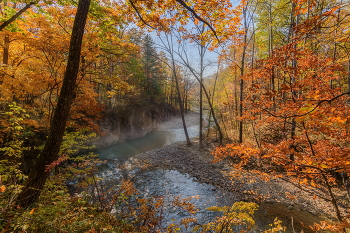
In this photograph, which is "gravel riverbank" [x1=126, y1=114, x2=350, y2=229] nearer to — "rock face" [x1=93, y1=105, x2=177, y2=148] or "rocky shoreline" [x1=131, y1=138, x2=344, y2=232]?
"rocky shoreline" [x1=131, y1=138, x2=344, y2=232]

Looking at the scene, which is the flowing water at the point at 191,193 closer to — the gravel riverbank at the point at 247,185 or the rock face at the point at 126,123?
the gravel riverbank at the point at 247,185

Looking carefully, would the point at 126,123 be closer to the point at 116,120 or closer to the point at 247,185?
the point at 116,120

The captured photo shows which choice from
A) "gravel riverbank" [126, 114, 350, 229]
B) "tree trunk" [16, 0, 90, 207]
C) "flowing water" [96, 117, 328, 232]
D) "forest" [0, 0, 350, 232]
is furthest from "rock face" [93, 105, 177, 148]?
"tree trunk" [16, 0, 90, 207]

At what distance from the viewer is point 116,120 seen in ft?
54.4

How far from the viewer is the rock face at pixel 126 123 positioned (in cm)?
1498

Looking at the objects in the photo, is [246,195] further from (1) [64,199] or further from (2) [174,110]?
(2) [174,110]

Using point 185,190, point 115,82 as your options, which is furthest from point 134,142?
point 185,190

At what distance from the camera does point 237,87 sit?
13438 mm

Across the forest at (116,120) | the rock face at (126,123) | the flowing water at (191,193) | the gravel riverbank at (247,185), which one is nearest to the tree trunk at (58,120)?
the forest at (116,120)

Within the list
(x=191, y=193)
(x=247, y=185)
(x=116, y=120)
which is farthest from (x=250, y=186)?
(x=116, y=120)

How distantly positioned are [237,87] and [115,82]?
9.77m

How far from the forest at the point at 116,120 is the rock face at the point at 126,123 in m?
0.33

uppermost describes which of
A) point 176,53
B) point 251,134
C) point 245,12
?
point 245,12

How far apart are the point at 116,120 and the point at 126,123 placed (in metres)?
1.51
